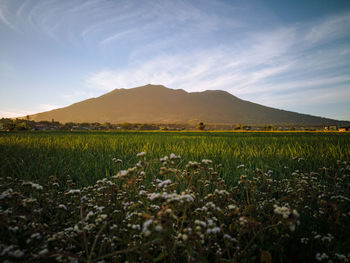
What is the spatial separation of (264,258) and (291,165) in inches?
151

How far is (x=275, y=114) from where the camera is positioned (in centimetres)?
19125

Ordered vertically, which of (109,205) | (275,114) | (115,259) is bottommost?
(115,259)

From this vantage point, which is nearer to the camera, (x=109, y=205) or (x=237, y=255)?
(x=237, y=255)

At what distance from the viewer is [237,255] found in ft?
5.02

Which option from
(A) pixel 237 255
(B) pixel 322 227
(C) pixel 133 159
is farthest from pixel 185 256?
(C) pixel 133 159

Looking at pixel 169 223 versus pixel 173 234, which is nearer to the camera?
pixel 169 223

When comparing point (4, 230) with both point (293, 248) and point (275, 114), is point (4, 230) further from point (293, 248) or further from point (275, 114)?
point (275, 114)

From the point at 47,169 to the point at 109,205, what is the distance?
101 inches

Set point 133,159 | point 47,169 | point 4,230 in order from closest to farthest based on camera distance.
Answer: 1. point 4,230
2. point 47,169
3. point 133,159

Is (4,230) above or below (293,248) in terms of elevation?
above

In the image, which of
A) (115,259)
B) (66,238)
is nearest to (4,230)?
(66,238)

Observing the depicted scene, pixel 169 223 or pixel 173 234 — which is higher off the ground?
pixel 169 223

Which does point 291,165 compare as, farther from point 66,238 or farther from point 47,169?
point 47,169

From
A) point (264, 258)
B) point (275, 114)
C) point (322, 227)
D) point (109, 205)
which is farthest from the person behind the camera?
point (275, 114)
